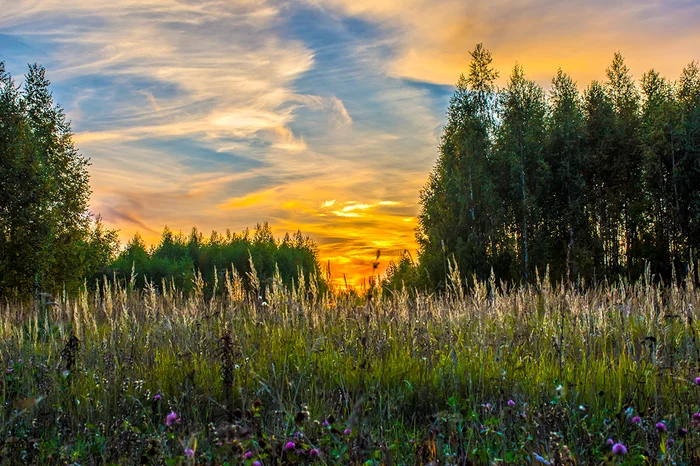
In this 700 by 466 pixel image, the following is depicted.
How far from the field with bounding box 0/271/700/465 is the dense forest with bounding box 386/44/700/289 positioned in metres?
21.2

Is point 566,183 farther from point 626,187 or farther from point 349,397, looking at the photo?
point 349,397

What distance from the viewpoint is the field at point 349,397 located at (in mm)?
3219

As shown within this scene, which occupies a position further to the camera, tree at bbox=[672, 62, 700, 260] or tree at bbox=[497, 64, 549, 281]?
tree at bbox=[497, 64, 549, 281]

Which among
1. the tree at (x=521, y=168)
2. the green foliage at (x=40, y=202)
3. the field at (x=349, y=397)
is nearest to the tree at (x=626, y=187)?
the tree at (x=521, y=168)

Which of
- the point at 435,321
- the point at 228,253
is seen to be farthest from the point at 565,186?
the point at 228,253

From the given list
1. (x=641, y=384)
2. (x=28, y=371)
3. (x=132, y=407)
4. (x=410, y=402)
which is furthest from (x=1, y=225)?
(x=641, y=384)

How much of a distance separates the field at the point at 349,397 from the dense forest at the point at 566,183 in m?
21.2

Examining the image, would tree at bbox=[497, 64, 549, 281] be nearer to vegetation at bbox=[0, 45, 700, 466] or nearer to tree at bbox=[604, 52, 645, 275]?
vegetation at bbox=[0, 45, 700, 466]

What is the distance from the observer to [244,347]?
6.00 m

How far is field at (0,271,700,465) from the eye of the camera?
322 centimetres

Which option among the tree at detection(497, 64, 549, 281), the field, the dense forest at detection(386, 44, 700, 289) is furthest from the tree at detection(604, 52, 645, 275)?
the field

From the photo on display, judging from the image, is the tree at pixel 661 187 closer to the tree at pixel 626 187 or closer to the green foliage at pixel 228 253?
the tree at pixel 626 187

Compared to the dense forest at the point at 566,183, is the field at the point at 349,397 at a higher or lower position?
lower

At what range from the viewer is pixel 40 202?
76.2 ft
